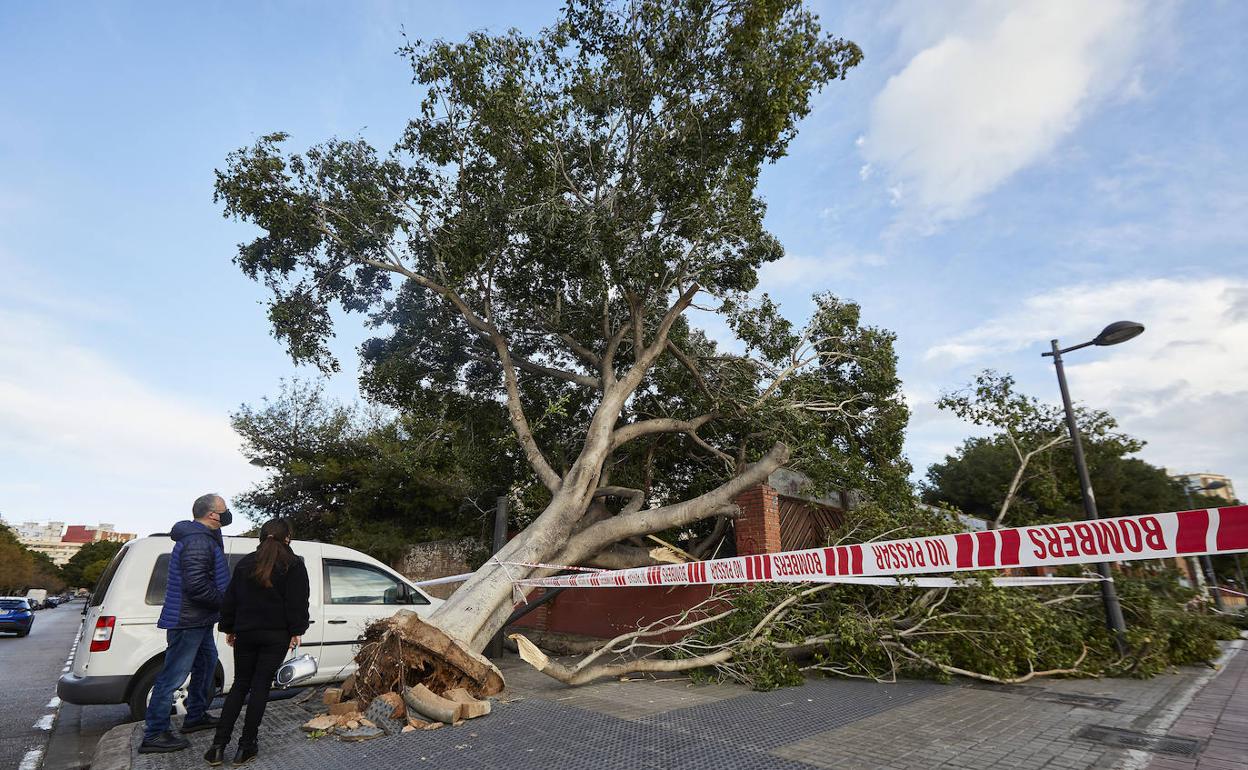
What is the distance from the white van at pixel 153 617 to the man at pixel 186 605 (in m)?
0.97

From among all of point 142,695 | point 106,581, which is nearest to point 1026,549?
point 142,695

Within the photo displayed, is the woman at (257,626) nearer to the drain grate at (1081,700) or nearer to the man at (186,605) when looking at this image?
the man at (186,605)

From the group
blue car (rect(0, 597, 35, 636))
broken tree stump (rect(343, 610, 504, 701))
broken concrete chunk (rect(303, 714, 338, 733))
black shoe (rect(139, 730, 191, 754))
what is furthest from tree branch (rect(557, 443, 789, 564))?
blue car (rect(0, 597, 35, 636))

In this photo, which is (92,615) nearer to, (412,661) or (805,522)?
(412,661)

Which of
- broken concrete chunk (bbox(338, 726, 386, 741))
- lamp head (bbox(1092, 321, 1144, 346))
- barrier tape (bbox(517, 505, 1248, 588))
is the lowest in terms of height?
broken concrete chunk (bbox(338, 726, 386, 741))

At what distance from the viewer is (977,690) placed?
6562 millimetres

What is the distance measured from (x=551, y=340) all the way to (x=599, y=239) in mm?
3962

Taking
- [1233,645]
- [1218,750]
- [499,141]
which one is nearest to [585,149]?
[499,141]

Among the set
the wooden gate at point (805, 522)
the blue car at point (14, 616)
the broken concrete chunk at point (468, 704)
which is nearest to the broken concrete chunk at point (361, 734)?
the broken concrete chunk at point (468, 704)

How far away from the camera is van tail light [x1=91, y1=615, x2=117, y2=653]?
5145 mm

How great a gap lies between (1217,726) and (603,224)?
27.5 ft

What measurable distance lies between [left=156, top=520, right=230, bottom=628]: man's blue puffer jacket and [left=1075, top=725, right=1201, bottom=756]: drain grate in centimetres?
680

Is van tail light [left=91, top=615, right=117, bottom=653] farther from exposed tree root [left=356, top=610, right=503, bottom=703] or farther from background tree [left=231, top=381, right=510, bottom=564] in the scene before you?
background tree [left=231, top=381, right=510, bottom=564]

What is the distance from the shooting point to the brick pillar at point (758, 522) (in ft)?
30.0
